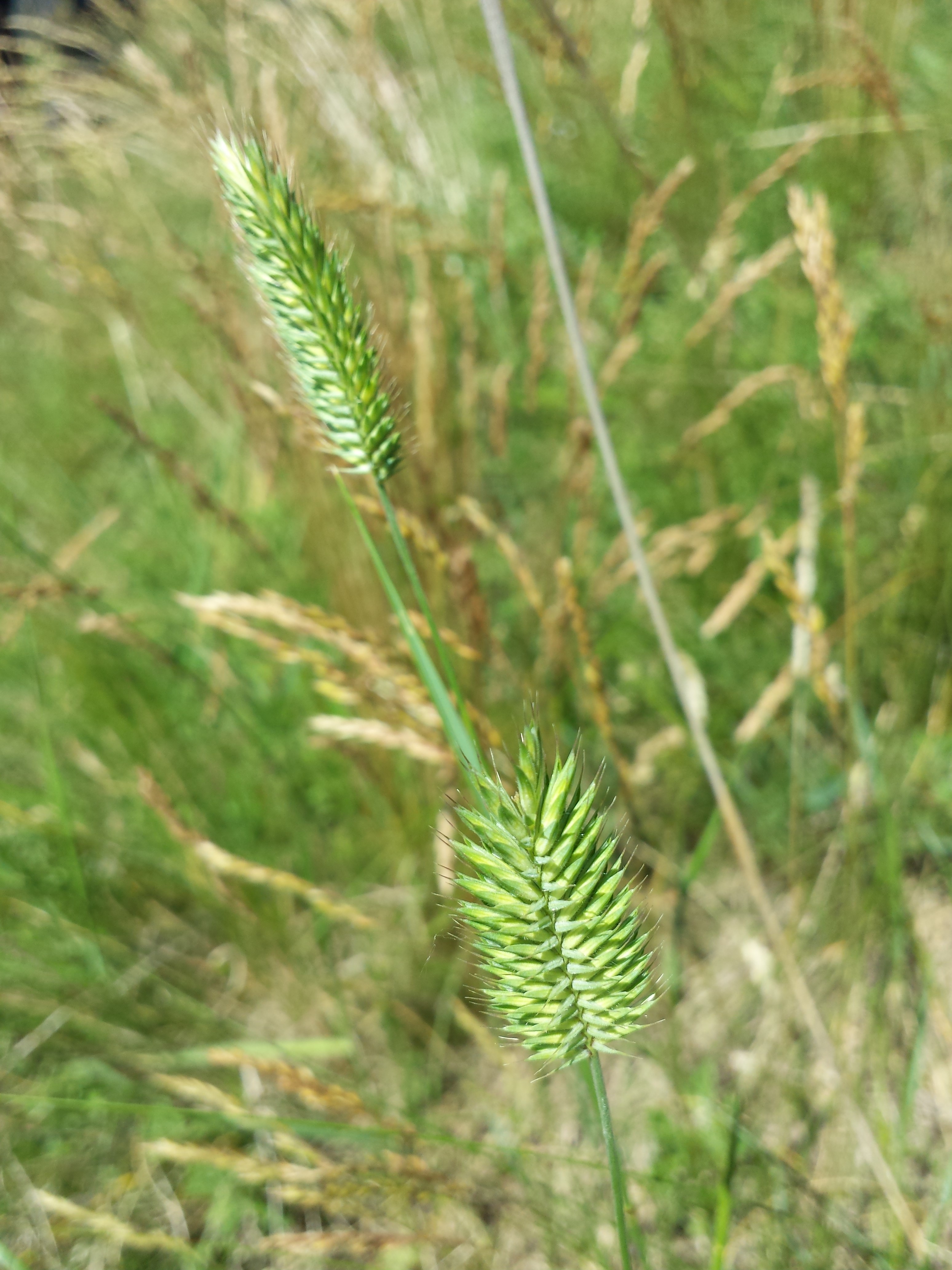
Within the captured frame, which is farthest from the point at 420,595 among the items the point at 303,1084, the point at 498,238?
the point at 498,238

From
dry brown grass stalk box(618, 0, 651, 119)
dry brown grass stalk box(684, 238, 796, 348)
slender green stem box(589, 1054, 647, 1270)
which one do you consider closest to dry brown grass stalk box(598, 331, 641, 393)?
dry brown grass stalk box(684, 238, 796, 348)

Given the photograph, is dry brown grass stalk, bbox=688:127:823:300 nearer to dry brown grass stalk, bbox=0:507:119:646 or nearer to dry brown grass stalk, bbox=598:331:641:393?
dry brown grass stalk, bbox=598:331:641:393

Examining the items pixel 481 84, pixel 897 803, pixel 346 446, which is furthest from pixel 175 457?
pixel 481 84

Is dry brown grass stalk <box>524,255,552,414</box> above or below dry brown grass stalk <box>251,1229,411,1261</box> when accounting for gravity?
above

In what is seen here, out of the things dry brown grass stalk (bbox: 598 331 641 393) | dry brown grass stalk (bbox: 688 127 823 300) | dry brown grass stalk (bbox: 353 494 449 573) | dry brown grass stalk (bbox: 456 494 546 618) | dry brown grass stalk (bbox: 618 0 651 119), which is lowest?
dry brown grass stalk (bbox: 456 494 546 618)

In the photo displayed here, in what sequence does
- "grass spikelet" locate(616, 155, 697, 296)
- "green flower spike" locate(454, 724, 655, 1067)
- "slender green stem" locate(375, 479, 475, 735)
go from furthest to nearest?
"grass spikelet" locate(616, 155, 697, 296)
"slender green stem" locate(375, 479, 475, 735)
"green flower spike" locate(454, 724, 655, 1067)

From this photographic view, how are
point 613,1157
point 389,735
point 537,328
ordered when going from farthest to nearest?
1. point 537,328
2. point 389,735
3. point 613,1157

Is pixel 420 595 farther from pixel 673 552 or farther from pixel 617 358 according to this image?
pixel 673 552

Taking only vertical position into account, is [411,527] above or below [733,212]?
below
